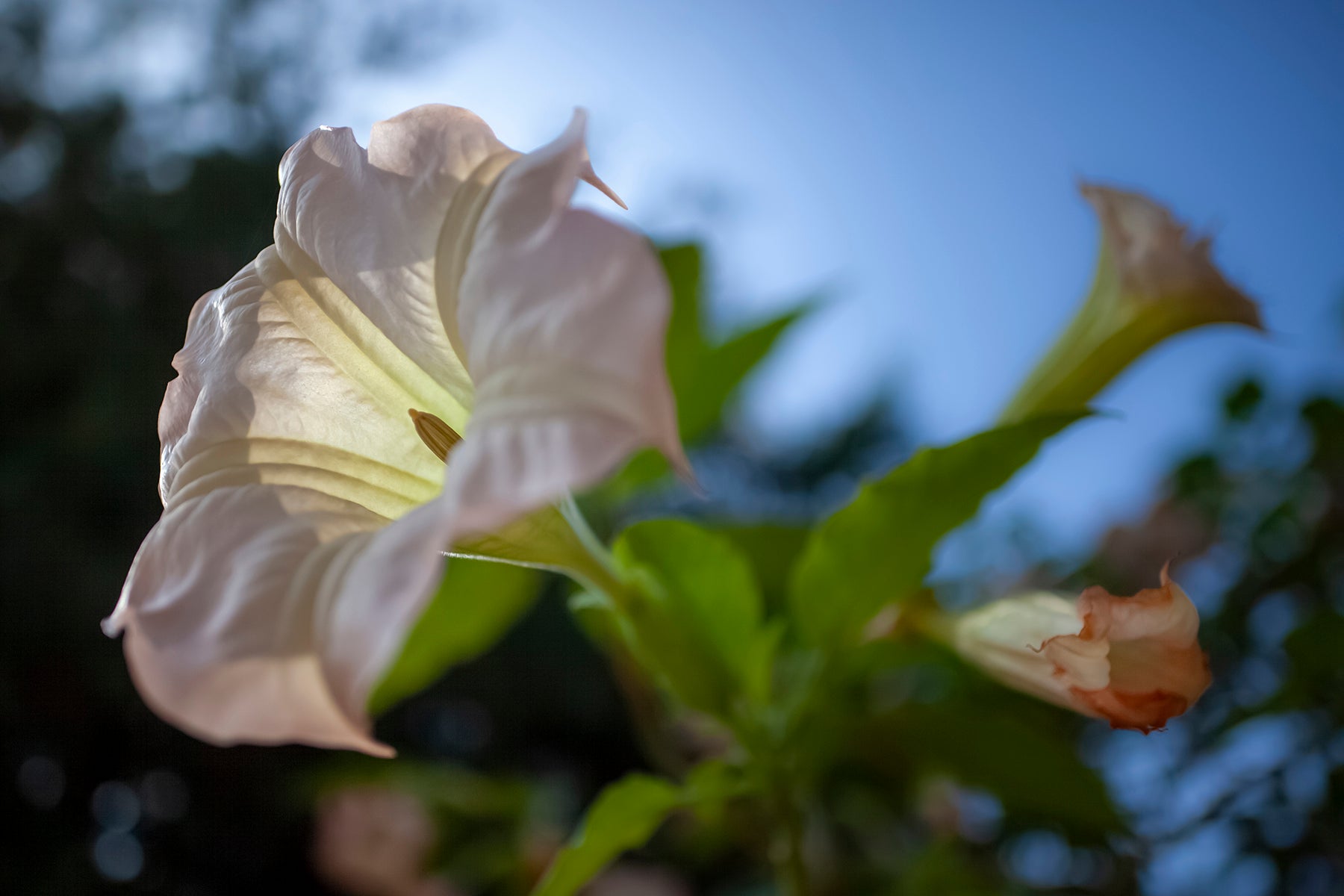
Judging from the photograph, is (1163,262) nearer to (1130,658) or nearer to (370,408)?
(1130,658)

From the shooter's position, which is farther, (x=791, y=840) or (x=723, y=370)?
(x=723, y=370)

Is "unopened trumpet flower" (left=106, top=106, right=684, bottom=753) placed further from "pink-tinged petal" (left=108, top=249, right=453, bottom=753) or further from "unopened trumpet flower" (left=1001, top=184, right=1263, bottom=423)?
"unopened trumpet flower" (left=1001, top=184, right=1263, bottom=423)

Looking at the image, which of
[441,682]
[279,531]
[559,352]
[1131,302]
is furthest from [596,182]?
[441,682]

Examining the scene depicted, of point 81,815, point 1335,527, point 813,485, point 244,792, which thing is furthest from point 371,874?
point 813,485

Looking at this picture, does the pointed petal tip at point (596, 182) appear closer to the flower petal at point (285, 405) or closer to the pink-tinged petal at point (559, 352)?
the pink-tinged petal at point (559, 352)

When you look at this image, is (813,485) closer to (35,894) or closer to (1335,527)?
(1335,527)

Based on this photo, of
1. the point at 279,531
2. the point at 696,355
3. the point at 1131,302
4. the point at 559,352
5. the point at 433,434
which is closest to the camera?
the point at 559,352

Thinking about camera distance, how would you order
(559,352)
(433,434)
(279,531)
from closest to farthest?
1. (559,352)
2. (279,531)
3. (433,434)
